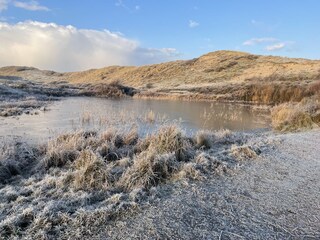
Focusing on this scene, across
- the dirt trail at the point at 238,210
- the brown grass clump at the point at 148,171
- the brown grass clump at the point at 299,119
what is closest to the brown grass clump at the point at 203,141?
the dirt trail at the point at 238,210

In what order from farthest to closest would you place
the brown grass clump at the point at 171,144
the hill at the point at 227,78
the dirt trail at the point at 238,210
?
the hill at the point at 227,78 → the brown grass clump at the point at 171,144 → the dirt trail at the point at 238,210

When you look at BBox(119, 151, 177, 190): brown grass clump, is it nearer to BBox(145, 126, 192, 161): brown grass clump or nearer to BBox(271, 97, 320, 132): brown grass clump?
BBox(145, 126, 192, 161): brown grass clump

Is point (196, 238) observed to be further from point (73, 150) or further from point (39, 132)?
point (39, 132)

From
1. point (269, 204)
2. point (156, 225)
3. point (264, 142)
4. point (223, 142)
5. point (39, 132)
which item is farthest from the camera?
point (39, 132)

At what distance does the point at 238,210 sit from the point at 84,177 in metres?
2.80

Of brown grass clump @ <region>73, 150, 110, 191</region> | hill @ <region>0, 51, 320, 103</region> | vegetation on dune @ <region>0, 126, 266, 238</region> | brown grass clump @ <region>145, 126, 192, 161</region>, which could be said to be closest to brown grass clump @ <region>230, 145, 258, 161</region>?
vegetation on dune @ <region>0, 126, 266, 238</region>

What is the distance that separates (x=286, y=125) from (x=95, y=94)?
31.3 m

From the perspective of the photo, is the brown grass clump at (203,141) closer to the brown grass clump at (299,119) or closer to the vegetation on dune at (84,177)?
the vegetation on dune at (84,177)

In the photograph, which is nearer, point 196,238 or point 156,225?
point 196,238

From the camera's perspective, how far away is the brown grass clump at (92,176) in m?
6.27

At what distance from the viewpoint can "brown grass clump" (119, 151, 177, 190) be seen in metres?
6.37

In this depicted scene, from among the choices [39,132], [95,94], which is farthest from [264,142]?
[95,94]

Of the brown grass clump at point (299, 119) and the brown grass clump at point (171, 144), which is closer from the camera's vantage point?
the brown grass clump at point (171, 144)

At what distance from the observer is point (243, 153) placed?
8.82 meters
